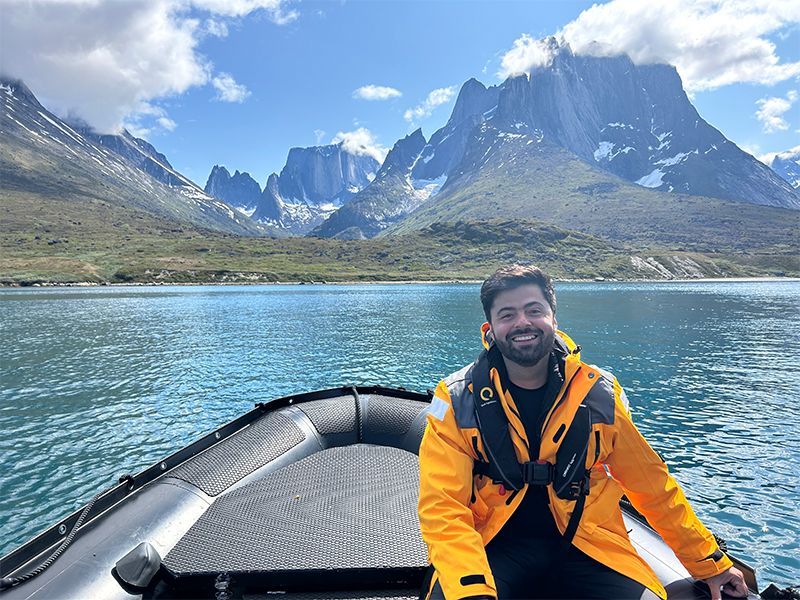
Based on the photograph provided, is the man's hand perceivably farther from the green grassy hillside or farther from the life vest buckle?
the green grassy hillside

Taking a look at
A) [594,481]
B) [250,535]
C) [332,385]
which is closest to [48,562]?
[250,535]

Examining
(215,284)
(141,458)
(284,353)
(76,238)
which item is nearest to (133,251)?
(76,238)

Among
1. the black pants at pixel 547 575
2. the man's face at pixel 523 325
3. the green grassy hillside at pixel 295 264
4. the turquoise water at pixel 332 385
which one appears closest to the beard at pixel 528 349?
the man's face at pixel 523 325

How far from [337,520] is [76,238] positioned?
828 ft

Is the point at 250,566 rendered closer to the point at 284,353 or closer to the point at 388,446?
the point at 388,446

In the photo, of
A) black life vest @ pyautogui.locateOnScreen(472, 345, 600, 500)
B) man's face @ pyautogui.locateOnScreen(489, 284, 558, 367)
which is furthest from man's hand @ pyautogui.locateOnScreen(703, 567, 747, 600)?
man's face @ pyautogui.locateOnScreen(489, 284, 558, 367)

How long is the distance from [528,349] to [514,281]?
741 millimetres

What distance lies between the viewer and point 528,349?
397 cm

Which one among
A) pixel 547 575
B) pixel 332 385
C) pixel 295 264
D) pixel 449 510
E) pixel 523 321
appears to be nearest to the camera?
pixel 449 510

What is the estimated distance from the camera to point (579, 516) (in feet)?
12.5

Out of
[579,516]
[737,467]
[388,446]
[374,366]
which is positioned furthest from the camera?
[374,366]

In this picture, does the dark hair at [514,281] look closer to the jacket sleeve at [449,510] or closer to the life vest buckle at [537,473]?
the jacket sleeve at [449,510]

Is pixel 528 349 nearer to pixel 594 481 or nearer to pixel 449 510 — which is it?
pixel 594 481

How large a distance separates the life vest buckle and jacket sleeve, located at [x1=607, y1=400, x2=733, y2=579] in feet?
2.25
